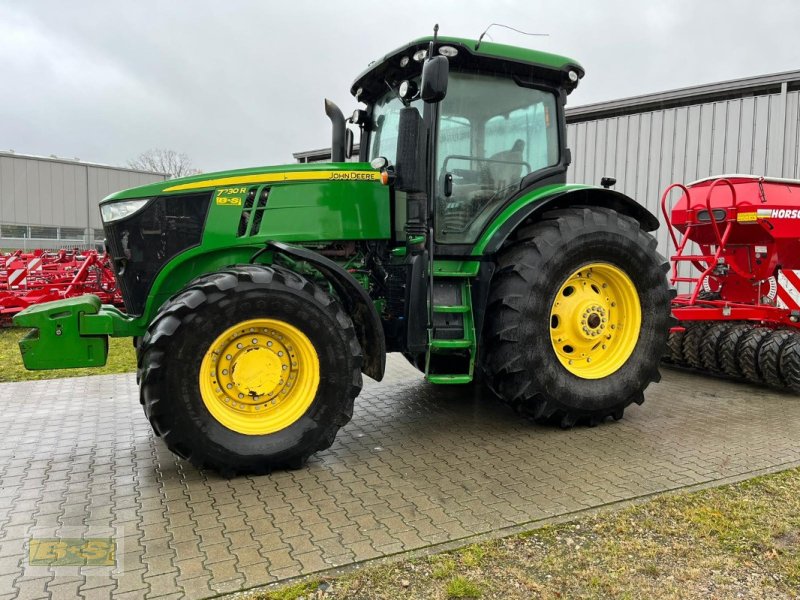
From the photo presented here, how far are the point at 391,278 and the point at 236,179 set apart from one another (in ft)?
3.99

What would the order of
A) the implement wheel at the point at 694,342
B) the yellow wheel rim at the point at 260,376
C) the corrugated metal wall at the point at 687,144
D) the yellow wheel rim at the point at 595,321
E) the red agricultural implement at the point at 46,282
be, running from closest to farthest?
the yellow wheel rim at the point at 260,376
the yellow wheel rim at the point at 595,321
the implement wheel at the point at 694,342
the corrugated metal wall at the point at 687,144
the red agricultural implement at the point at 46,282

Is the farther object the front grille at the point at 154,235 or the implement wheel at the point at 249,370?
the front grille at the point at 154,235

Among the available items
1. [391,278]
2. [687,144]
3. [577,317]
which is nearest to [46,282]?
[391,278]

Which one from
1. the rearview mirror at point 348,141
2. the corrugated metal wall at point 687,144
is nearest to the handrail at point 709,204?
the rearview mirror at point 348,141

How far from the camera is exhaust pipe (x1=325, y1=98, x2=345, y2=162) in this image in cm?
521

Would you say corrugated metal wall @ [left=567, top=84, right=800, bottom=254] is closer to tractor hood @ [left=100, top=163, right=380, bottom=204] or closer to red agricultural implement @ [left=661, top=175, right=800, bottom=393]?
→ red agricultural implement @ [left=661, top=175, right=800, bottom=393]

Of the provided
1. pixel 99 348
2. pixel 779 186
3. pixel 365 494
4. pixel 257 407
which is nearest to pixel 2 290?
pixel 99 348

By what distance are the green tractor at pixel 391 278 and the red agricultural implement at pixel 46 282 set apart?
5.93 meters

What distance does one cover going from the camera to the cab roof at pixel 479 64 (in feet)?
14.2

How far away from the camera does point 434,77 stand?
3721mm

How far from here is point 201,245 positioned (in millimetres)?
4023

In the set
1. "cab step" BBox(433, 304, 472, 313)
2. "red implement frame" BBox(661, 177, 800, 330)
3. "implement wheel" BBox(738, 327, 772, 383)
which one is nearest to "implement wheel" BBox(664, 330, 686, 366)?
"red implement frame" BBox(661, 177, 800, 330)

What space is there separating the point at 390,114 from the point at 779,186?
389 cm

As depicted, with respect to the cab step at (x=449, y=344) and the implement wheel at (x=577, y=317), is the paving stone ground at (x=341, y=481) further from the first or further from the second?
the cab step at (x=449, y=344)
